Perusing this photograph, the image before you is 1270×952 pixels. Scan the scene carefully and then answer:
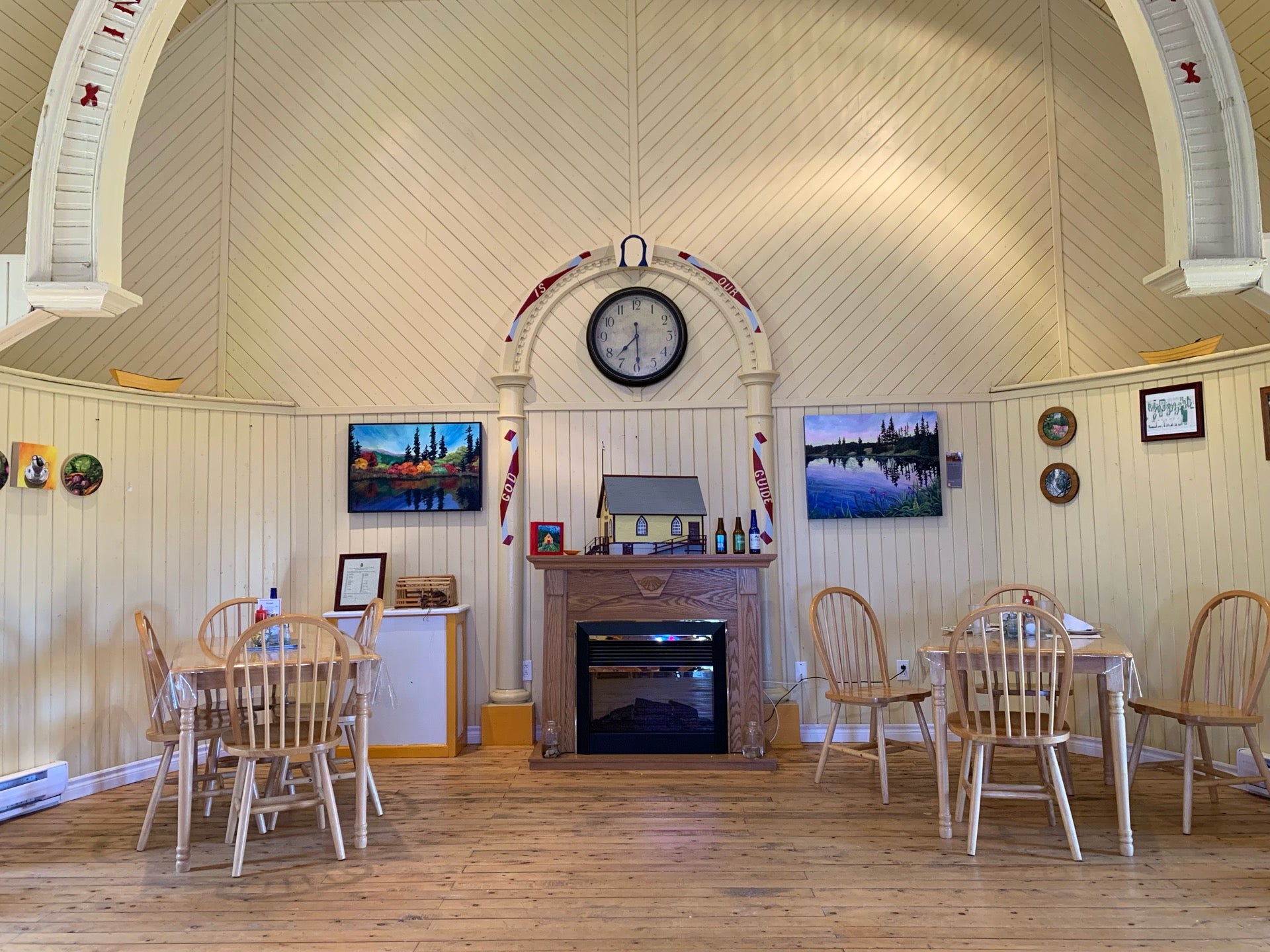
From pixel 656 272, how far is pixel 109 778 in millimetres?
4194

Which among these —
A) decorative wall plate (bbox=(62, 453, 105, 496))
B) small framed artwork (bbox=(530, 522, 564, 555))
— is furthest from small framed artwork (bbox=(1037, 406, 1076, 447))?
decorative wall plate (bbox=(62, 453, 105, 496))

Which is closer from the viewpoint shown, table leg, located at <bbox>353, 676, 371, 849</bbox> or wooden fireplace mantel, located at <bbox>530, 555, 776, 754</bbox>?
table leg, located at <bbox>353, 676, 371, 849</bbox>

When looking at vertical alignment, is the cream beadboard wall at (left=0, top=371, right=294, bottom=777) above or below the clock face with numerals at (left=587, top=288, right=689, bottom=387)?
below

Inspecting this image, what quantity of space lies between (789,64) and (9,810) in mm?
5968

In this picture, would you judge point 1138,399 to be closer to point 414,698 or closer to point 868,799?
point 868,799

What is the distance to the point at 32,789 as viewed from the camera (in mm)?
4293

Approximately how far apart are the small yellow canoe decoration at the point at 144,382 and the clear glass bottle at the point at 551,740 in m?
2.89

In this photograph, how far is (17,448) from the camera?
4324 millimetres

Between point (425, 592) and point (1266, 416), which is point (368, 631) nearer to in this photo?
point (425, 592)

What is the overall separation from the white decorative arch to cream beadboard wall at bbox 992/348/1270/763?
145 centimetres

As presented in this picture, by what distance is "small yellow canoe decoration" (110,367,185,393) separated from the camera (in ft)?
16.6

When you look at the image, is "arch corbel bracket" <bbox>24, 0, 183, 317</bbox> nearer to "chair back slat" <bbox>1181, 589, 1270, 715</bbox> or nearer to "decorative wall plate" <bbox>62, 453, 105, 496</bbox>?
"decorative wall plate" <bbox>62, 453, 105, 496</bbox>

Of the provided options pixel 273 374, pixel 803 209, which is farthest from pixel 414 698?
pixel 803 209

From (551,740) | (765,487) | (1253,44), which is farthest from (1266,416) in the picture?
(551,740)
